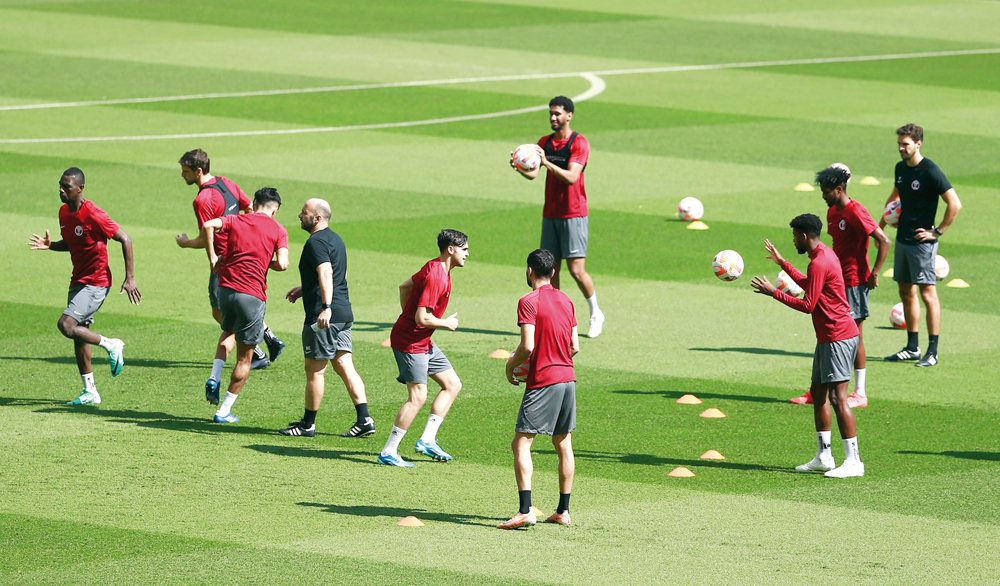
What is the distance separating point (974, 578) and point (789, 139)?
2261cm

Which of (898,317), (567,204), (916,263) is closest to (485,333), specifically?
(567,204)

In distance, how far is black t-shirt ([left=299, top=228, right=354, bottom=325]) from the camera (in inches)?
522

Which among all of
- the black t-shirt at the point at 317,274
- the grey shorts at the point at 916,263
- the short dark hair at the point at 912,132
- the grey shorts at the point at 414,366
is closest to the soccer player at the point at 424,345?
the grey shorts at the point at 414,366

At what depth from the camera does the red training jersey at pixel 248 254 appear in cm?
1410

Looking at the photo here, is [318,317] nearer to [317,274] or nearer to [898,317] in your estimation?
[317,274]

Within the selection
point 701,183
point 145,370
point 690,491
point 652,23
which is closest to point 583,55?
point 652,23

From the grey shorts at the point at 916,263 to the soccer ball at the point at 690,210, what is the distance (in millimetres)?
7033

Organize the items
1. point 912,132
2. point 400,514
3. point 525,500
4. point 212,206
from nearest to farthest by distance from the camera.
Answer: point 525,500, point 400,514, point 212,206, point 912,132

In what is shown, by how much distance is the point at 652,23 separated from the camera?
50.8 m

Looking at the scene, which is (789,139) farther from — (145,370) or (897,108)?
(145,370)

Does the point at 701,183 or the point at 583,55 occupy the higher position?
the point at 583,55

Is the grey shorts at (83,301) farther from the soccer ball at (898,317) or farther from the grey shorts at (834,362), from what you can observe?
the soccer ball at (898,317)

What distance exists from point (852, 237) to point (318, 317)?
514cm

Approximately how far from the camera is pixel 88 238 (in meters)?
14.6
